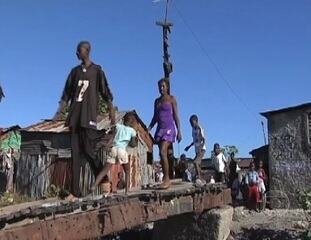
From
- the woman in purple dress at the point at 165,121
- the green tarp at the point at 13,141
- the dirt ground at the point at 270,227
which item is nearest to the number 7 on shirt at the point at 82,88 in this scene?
the woman in purple dress at the point at 165,121

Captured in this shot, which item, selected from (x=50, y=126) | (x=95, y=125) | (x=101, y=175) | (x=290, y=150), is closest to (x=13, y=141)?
(x=50, y=126)

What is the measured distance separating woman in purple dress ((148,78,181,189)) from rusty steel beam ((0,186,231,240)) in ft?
2.52

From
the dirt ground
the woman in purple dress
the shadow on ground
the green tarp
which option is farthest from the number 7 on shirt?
the green tarp

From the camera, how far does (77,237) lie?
7.12 meters

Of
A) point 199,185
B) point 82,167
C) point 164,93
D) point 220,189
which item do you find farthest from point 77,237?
point 220,189

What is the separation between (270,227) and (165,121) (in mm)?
4524

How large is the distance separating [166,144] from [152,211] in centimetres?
119

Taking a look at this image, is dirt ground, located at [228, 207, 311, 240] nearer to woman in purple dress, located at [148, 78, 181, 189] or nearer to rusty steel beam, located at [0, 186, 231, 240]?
rusty steel beam, located at [0, 186, 231, 240]

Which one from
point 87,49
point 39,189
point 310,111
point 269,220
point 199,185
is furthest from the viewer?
point 39,189

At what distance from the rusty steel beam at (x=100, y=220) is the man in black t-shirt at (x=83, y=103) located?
72 cm

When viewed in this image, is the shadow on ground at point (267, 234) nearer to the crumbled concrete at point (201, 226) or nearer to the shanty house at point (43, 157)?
the crumbled concrete at point (201, 226)

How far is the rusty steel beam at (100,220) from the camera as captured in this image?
647 cm

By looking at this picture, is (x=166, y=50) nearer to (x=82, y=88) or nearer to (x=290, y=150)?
(x=290, y=150)

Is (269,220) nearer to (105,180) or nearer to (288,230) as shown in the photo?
(288,230)
